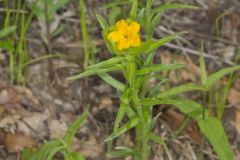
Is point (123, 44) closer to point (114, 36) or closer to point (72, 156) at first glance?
point (114, 36)

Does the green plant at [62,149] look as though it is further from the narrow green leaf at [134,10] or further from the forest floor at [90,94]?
the narrow green leaf at [134,10]

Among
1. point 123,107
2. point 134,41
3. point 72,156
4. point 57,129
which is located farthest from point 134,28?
point 57,129

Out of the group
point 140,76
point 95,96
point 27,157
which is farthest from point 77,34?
point 140,76

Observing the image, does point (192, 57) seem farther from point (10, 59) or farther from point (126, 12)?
point (10, 59)

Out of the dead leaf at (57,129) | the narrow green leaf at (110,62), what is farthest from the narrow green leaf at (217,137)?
the dead leaf at (57,129)

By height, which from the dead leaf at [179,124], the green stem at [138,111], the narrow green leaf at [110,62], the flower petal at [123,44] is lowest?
the dead leaf at [179,124]

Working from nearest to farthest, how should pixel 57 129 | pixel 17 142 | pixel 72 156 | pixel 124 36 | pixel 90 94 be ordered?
pixel 124 36
pixel 72 156
pixel 17 142
pixel 57 129
pixel 90 94
